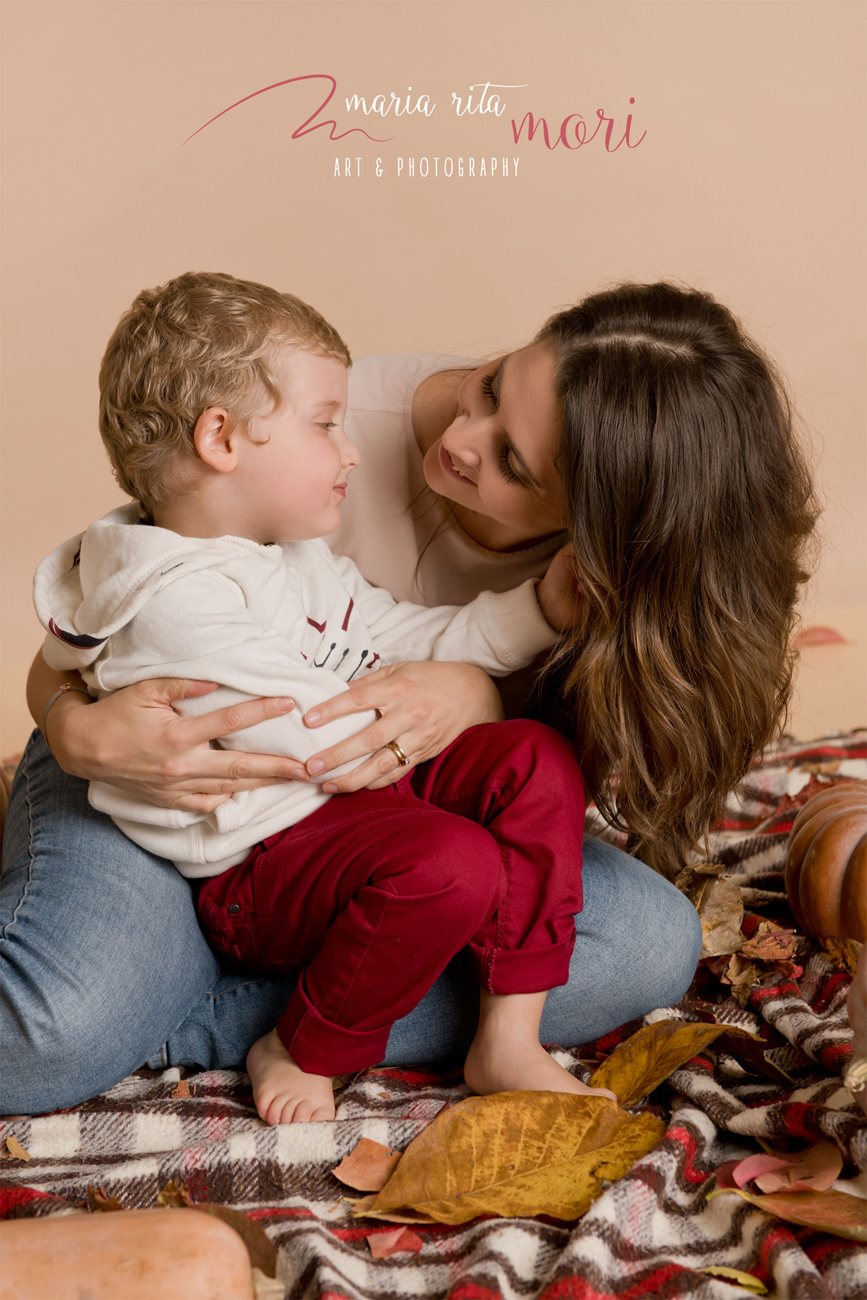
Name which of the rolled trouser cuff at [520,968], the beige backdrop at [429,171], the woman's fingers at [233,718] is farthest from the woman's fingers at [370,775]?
the beige backdrop at [429,171]

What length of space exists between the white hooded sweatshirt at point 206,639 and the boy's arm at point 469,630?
11 cm

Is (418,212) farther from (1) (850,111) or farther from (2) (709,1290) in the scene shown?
(2) (709,1290)

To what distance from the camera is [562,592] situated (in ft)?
5.35

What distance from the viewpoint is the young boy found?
4.43ft

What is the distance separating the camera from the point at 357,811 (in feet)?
4.76

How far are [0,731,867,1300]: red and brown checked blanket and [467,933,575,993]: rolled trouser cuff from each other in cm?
15

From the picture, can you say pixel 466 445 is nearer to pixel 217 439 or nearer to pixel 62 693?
pixel 217 439

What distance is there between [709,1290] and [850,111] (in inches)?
127

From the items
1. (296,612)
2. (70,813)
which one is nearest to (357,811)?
(296,612)

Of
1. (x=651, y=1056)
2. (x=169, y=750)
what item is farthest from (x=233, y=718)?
(x=651, y=1056)

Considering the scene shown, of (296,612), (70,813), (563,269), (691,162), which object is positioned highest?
(691,162)

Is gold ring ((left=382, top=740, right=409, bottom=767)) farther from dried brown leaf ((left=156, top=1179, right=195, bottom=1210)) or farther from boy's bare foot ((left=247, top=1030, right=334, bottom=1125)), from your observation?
dried brown leaf ((left=156, top=1179, right=195, bottom=1210))

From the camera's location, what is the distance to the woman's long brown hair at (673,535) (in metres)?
1.48

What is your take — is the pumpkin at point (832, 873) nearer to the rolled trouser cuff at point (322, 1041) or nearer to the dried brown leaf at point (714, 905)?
the dried brown leaf at point (714, 905)
